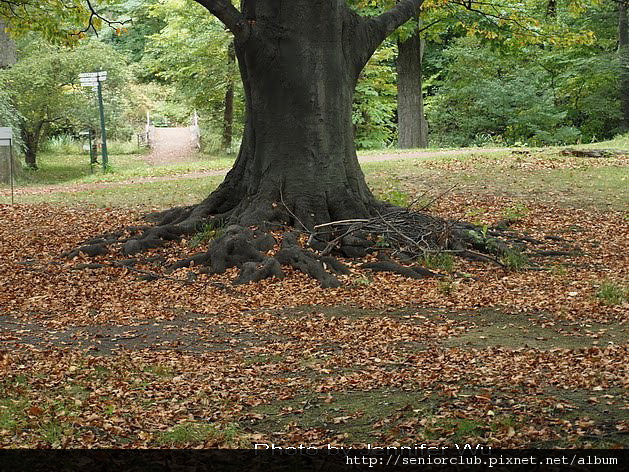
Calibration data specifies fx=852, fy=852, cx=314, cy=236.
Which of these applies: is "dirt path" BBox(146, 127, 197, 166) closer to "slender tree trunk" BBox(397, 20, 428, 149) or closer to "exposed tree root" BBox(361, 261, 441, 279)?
"slender tree trunk" BBox(397, 20, 428, 149)

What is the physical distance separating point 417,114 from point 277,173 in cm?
1690

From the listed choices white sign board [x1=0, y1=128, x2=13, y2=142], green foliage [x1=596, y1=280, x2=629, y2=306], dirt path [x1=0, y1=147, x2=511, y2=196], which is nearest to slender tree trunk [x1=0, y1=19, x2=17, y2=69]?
dirt path [x1=0, y1=147, x2=511, y2=196]

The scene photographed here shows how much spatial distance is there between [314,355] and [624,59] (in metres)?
28.0

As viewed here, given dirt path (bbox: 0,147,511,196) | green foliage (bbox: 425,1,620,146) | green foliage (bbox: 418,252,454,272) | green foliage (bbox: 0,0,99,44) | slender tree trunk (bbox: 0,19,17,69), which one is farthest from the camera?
green foliage (bbox: 425,1,620,146)

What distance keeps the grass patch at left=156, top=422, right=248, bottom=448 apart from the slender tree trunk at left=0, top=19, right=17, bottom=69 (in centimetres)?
2392

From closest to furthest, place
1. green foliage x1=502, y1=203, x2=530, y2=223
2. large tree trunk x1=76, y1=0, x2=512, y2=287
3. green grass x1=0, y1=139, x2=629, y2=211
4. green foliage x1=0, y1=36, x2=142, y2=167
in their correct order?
large tree trunk x1=76, y1=0, x2=512, y2=287 → green foliage x1=502, y1=203, x2=530, y2=223 → green grass x1=0, y1=139, x2=629, y2=211 → green foliage x1=0, y1=36, x2=142, y2=167

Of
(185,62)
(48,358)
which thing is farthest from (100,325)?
(185,62)

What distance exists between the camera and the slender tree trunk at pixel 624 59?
31.9m

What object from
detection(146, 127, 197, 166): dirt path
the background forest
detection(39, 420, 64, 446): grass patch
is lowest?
detection(39, 420, 64, 446): grass patch

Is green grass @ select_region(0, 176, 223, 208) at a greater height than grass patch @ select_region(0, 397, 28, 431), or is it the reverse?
green grass @ select_region(0, 176, 223, 208)

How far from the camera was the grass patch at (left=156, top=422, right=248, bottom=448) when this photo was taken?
5.21 metres

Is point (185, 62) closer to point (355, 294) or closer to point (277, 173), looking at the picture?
point (277, 173)

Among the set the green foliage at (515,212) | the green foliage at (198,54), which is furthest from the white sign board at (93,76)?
the green foliage at (515,212)

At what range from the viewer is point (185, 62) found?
3475 centimetres
